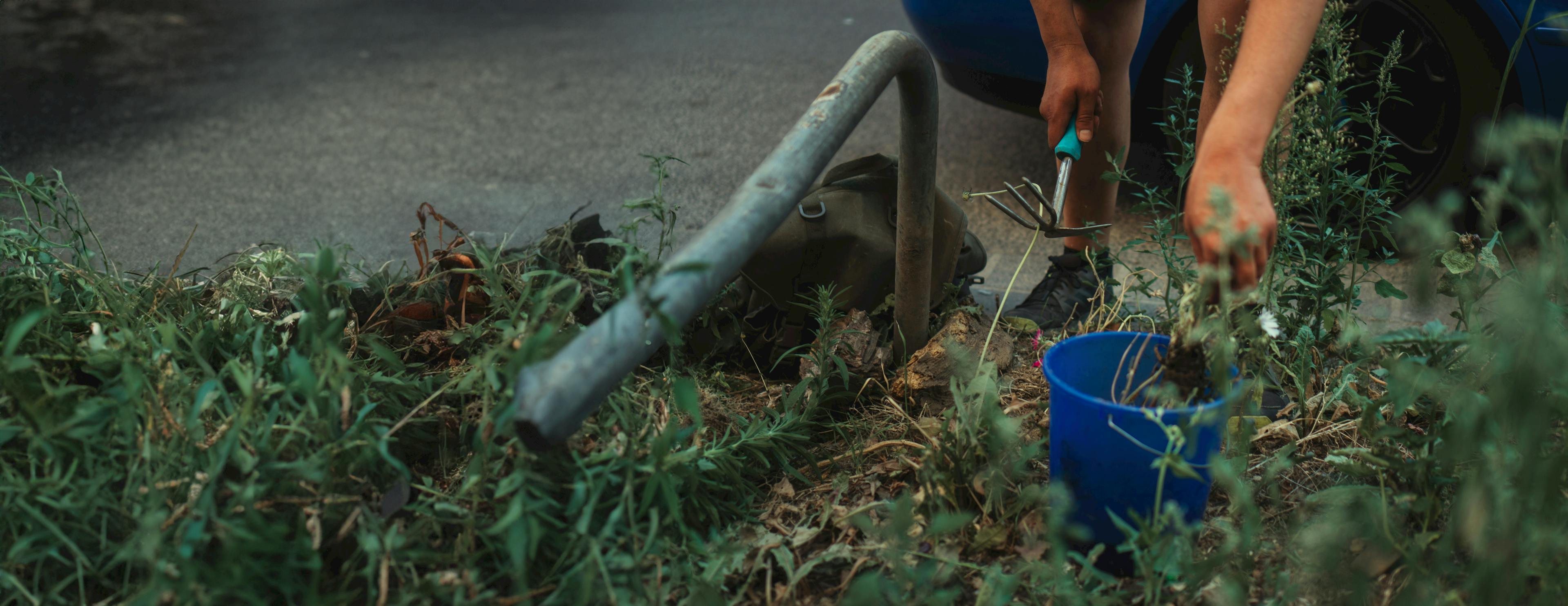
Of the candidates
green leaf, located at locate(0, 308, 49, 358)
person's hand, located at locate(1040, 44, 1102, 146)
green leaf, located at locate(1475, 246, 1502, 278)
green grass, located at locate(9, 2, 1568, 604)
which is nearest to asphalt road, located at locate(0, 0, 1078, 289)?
person's hand, located at locate(1040, 44, 1102, 146)

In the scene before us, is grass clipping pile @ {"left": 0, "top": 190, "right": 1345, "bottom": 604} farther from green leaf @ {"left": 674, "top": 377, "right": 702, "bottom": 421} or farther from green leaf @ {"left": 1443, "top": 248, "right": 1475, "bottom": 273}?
green leaf @ {"left": 1443, "top": 248, "right": 1475, "bottom": 273}

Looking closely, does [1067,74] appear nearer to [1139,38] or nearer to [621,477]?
[1139,38]

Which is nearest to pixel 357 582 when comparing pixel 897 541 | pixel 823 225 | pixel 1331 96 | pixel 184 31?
pixel 897 541

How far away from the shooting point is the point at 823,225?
7.50 ft

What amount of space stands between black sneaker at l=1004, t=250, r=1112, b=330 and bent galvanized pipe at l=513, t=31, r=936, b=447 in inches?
24.7

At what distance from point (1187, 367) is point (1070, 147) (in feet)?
2.94

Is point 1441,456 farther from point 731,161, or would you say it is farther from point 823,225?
point 731,161

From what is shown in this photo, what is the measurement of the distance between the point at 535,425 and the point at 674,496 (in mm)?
316

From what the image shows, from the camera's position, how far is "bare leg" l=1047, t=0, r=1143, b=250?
2559 millimetres

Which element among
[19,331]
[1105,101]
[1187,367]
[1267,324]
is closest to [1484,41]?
[1105,101]

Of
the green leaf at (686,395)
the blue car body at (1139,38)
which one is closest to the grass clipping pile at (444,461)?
the green leaf at (686,395)

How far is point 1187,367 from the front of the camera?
148 cm

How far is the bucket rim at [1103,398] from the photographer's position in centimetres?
139

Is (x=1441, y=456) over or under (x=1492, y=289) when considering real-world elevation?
over
